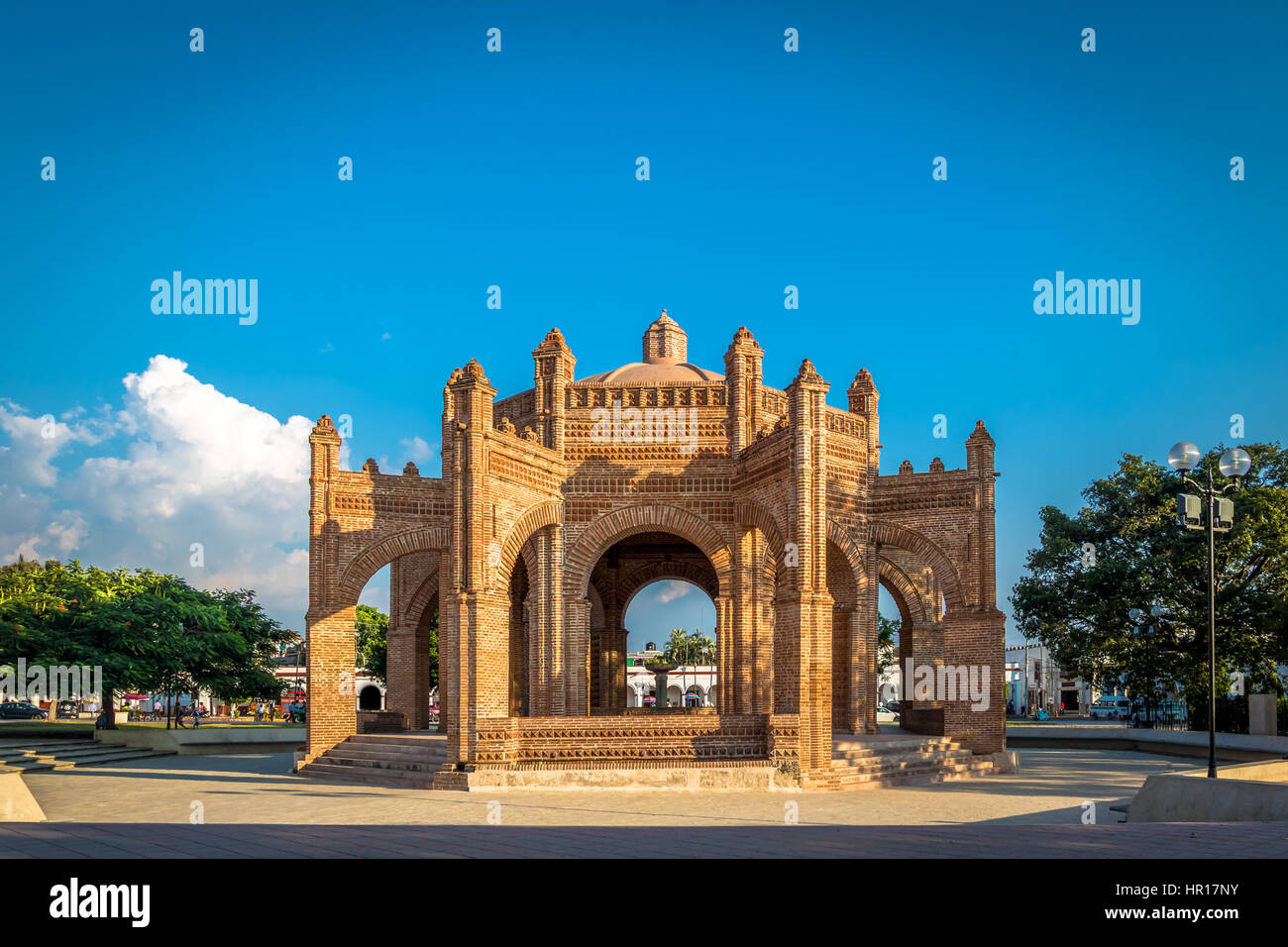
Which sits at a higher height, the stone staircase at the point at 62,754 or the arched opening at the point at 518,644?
the arched opening at the point at 518,644

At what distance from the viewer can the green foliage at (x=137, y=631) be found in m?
26.8

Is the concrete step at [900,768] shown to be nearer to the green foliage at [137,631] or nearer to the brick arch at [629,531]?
the brick arch at [629,531]

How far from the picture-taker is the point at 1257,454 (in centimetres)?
2784

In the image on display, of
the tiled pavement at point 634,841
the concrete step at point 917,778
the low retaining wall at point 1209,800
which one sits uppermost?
the tiled pavement at point 634,841

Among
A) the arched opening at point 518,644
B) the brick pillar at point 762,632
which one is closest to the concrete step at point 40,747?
the arched opening at point 518,644

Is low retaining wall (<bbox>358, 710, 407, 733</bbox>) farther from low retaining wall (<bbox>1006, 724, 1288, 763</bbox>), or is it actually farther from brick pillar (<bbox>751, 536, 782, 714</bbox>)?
low retaining wall (<bbox>1006, 724, 1288, 763</bbox>)

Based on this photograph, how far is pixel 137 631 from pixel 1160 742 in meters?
27.7

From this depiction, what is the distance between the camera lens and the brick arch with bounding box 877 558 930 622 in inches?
1037

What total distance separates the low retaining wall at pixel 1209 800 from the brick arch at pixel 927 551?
8.26 meters

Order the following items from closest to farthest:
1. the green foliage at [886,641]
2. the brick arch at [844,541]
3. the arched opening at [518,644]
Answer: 1. the brick arch at [844,541]
2. the arched opening at [518,644]
3. the green foliage at [886,641]

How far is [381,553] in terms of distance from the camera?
2123 centimetres
